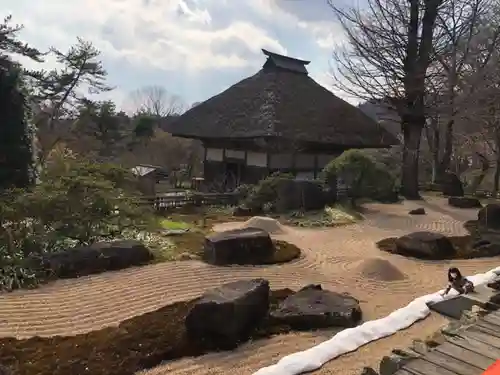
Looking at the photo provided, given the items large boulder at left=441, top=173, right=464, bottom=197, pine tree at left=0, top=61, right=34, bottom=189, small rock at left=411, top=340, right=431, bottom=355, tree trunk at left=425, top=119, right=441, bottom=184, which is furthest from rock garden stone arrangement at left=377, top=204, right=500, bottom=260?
tree trunk at left=425, top=119, right=441, bottom=184

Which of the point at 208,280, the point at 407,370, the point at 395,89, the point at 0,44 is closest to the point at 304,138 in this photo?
the point at 395,89

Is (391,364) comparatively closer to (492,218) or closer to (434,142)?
(492,218)

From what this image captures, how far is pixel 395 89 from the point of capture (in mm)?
15797

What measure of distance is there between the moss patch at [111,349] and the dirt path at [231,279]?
0.64 ft

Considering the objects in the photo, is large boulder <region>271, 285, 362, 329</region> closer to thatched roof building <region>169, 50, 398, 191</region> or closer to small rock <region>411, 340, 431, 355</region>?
small rock <region>411, 340, 431, 355</region>

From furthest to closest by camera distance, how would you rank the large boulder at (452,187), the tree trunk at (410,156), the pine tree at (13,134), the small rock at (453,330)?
the large boulder at (452,187) → the tree trunk at (410,156) → the pine tree at (13,134) → the small rock at (453,330)

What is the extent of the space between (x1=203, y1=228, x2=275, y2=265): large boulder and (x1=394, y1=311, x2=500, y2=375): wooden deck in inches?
186

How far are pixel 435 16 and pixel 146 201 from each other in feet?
37.3

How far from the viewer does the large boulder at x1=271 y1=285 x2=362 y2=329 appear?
5.27 metres

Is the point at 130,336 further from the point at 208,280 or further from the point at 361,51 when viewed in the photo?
the point at 361,51

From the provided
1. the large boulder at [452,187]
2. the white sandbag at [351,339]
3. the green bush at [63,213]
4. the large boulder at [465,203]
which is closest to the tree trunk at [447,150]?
the large boulder at [452,187]

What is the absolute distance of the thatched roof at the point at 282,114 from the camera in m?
15.5

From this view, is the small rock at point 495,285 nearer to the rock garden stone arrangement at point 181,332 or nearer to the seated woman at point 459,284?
the seated woman at point 459,284

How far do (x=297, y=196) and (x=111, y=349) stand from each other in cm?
856
